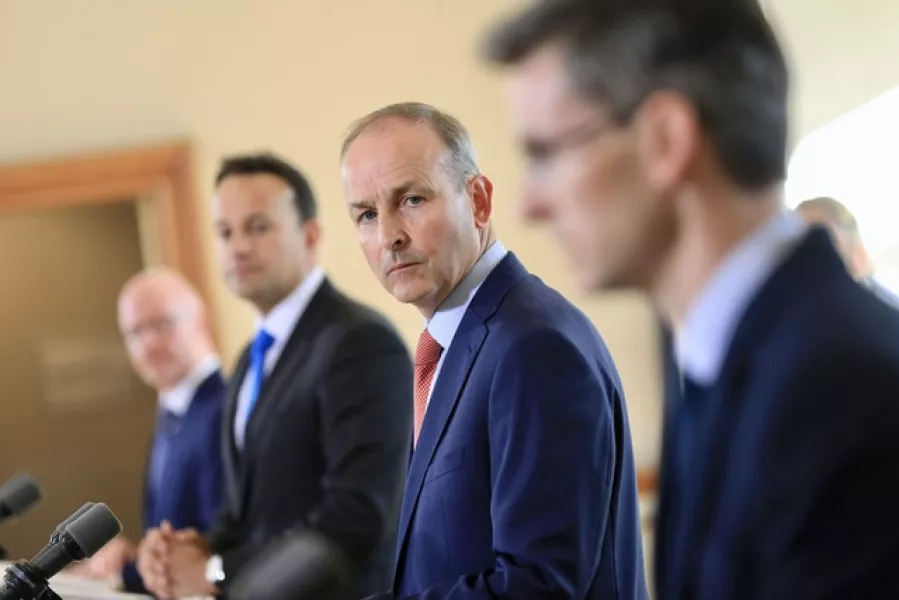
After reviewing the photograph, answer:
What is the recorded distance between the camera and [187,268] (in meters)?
4.04

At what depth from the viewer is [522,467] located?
1.34 metres

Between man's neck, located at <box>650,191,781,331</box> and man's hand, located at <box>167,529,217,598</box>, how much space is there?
156cm

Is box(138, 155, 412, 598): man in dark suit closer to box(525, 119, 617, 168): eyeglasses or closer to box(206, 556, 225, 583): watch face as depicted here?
box(206, 556, 225, 583): watch face

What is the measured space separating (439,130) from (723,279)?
0.93 metres

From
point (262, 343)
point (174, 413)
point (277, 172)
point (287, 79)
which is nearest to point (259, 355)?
point (262, 343)

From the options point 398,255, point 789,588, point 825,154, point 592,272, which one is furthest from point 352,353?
point 825,154

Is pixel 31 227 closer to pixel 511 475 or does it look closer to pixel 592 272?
pixel 511 475

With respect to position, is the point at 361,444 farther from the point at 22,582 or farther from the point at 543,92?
the point at 543,92

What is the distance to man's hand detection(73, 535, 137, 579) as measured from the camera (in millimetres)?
2795

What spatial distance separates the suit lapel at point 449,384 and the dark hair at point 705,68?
68 cm

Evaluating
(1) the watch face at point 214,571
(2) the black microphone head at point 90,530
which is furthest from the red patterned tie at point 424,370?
(1) the watch face at point 214,571

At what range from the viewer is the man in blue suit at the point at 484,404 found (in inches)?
52.5

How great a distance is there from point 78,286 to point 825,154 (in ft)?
9.40

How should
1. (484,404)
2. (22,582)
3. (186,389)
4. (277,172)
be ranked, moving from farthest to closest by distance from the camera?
1. (186,389)
2. (277,172)
3. (484,404)
4. (22,582)
